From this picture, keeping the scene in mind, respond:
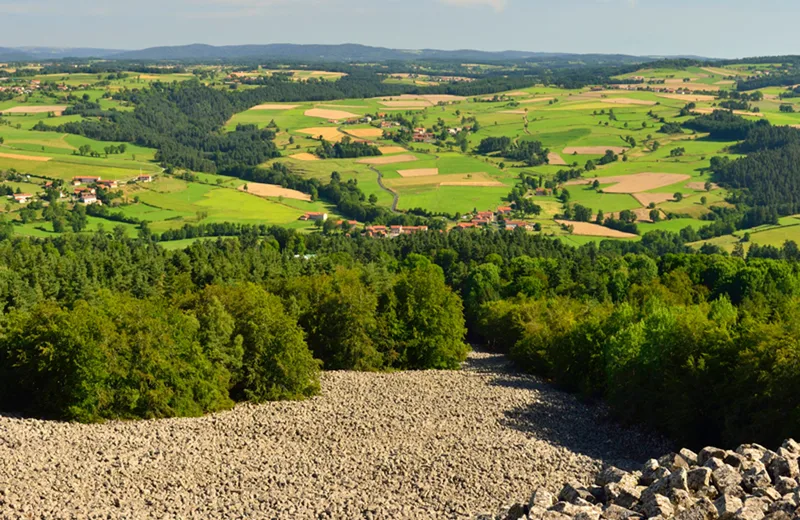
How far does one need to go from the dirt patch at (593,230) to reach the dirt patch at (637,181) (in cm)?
2400

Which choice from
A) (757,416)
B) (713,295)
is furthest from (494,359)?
(757,416)

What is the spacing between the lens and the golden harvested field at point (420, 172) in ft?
580

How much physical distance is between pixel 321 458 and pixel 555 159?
168m

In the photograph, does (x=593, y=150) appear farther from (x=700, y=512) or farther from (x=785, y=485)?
(x=700, y=512)

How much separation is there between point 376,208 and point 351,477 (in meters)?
116

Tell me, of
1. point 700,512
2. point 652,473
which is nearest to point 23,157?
point 652,473

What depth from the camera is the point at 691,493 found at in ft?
72.4

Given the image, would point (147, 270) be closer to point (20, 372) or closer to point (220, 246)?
point (220, 246)

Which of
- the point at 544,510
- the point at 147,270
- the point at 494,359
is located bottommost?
the point at 494,359

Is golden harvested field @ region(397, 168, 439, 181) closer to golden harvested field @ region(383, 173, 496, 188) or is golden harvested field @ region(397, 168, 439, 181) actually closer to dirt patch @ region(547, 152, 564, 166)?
golden harvested field @ region(383, 173, 496, 188)

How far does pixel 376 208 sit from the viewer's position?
14538cm

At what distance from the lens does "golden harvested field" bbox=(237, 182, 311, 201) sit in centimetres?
15875

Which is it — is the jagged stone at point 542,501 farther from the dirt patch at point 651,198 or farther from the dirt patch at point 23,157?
the dirt patch at point 23,157

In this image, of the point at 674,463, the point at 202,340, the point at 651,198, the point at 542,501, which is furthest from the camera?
the point at 651,198
